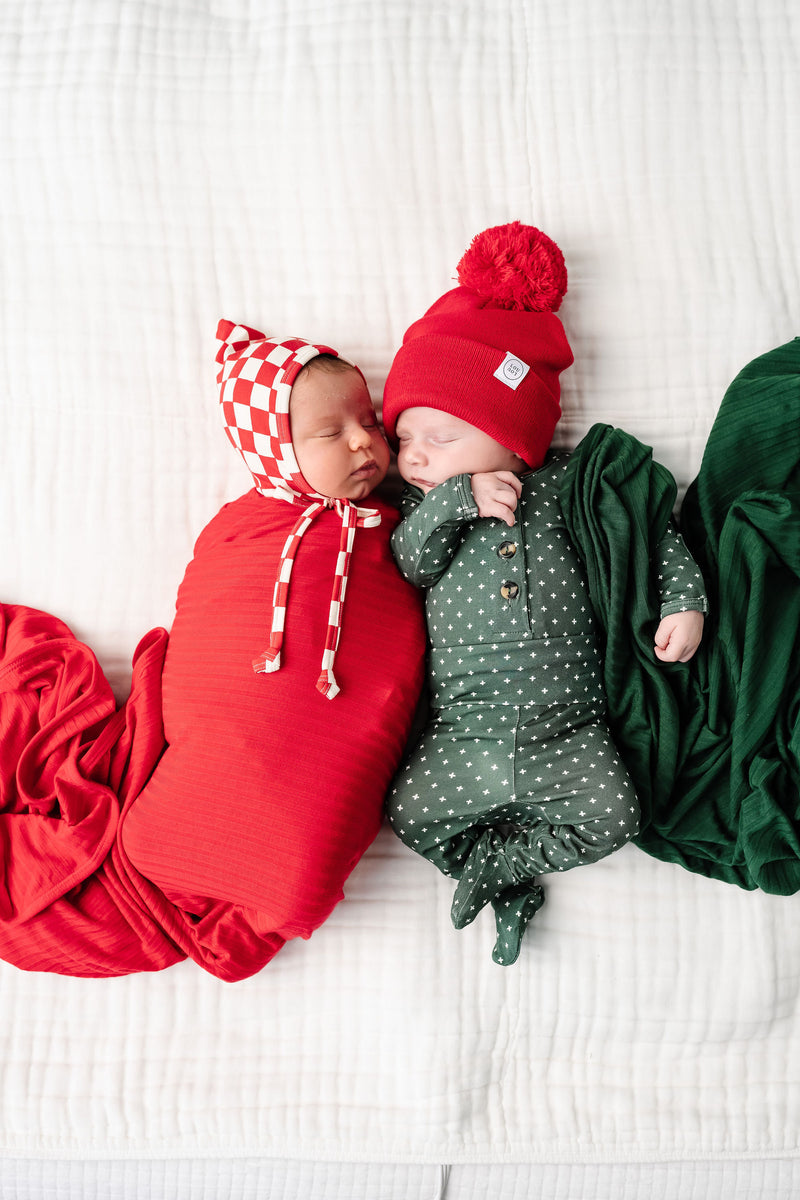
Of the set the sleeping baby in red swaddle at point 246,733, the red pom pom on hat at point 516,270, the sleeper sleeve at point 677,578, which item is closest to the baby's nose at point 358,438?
the sleeping baby in red swaddle at point 246,733

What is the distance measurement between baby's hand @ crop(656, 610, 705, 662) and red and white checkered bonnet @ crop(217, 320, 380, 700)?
16.0 inches

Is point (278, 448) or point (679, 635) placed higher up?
point (278, 448)

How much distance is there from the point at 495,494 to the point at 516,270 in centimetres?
32

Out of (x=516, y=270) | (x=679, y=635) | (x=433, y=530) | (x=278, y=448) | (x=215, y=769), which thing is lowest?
(x=215, y=769)

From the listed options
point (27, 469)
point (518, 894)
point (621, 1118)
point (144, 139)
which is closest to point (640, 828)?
point (518, 894)

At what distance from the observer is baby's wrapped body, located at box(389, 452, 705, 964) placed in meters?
1.06

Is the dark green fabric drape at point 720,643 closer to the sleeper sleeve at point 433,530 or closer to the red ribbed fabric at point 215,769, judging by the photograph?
the sleeper sleeve at point 433,530

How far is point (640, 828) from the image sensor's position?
1109mm

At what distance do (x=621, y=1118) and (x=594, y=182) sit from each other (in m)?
1.34

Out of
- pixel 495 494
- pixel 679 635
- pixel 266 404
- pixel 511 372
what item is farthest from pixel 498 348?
pixel 679 635

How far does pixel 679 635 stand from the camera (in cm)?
108

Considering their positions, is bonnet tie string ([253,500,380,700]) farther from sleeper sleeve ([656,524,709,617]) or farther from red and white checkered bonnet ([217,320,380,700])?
sleeper sleeve ([656,524,709,617])

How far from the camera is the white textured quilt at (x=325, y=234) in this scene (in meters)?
1.20

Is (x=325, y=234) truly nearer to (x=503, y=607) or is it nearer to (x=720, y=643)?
(x=503, y=607)
